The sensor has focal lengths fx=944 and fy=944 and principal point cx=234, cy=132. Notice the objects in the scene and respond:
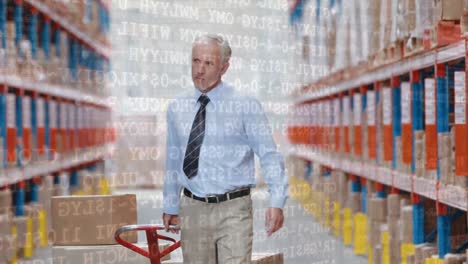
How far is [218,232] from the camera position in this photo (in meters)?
3.03

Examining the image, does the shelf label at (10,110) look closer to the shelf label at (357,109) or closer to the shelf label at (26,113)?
the shelf label at (26,113)

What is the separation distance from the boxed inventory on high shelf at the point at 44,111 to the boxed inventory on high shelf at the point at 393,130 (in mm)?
1581

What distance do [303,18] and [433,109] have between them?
10.3 feet

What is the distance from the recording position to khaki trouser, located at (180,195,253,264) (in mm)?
3012

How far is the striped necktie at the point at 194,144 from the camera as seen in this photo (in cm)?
308

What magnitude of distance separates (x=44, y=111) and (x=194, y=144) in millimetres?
4262

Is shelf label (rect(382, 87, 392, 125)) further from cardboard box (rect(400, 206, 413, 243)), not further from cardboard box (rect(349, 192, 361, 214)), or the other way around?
cardboard box (rect(349, 192, 361, 214))

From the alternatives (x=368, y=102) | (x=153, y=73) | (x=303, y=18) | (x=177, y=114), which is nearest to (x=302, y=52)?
(x=303, y=18)

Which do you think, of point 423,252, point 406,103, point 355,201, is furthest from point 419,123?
point 355,201

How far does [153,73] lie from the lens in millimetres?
3791

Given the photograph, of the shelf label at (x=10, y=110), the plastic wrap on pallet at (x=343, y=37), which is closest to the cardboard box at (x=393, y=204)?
the plastic wrap on pallet at (x=343, y=37)

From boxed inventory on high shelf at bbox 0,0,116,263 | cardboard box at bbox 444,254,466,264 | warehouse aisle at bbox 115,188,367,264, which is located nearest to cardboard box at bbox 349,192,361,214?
warehouse aisle at bbox 115,188,367,264

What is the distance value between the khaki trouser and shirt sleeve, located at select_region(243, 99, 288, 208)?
13cm

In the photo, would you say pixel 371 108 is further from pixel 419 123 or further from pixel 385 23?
pixel 419 123
